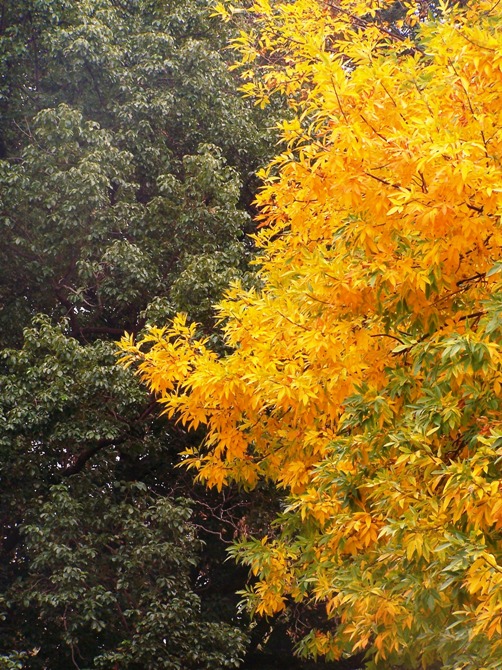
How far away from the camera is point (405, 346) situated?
4086 mm

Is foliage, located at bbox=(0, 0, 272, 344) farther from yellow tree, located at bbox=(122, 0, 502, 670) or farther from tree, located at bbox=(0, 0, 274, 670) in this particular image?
yellow tree, located at bbox=(122, 0, 502, 670)

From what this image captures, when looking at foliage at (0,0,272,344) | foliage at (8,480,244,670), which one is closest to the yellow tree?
foliage at (8,480,244,670)

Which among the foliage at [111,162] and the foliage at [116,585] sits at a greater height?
the foliage at [111,162]

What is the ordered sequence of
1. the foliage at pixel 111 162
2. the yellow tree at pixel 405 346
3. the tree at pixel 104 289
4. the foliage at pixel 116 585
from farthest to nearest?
the foliage at pixel 111 162, the tree at pixel 104 289, the foliage at pixel 116 585, the yellow tree at pixel 405 346

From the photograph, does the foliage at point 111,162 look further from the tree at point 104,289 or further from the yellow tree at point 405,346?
the yellow tree at point 405,346

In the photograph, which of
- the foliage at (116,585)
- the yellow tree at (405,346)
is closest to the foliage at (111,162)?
the foliage at (116,585)

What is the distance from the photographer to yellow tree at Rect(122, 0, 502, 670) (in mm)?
3770

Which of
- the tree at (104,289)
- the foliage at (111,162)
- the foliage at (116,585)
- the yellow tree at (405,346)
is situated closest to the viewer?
the yellow tree at (405,346)

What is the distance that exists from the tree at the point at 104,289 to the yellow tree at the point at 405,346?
11.6ft

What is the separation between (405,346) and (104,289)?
5.80 meters

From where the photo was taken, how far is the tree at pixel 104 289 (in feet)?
27.9

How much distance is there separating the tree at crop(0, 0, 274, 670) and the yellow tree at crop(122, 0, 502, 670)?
139 inches

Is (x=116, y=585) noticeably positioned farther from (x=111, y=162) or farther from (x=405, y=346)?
(x=405, y=346)

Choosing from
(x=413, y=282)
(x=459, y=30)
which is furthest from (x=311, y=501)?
(x=459, y=30)
